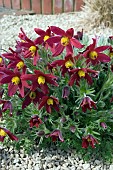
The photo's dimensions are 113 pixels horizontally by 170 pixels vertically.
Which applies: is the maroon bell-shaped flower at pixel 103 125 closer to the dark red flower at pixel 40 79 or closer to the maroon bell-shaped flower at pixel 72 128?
the maroon bell-shaped flower at pixel 72 128

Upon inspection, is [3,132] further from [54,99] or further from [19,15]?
[19,15]

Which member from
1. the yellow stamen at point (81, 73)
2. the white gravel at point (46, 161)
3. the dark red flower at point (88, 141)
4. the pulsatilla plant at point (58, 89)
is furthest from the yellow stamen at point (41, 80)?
the white gravel at point (46, 161)

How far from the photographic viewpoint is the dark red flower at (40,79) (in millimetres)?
2117

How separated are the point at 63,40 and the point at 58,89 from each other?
0.31 meters

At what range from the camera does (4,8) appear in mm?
5566

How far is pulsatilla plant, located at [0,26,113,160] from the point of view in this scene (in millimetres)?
2199

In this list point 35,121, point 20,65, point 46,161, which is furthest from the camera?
→ point 46,161

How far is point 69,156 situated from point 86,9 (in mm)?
2514

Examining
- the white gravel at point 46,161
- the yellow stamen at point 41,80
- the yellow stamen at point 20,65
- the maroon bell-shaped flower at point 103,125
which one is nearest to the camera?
the yellow stamen at point 41,80

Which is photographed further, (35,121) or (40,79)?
(35,121)

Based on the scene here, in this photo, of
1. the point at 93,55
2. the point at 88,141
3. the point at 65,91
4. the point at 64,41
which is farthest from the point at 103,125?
the point at 64,41

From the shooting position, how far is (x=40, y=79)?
212 centimetres

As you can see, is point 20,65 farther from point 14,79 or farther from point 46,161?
point 46,161

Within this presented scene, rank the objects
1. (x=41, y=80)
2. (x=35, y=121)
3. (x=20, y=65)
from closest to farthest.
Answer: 1. (x=41, y=80)
2. (x=20, y=65)
3. (x=35, y=121)
